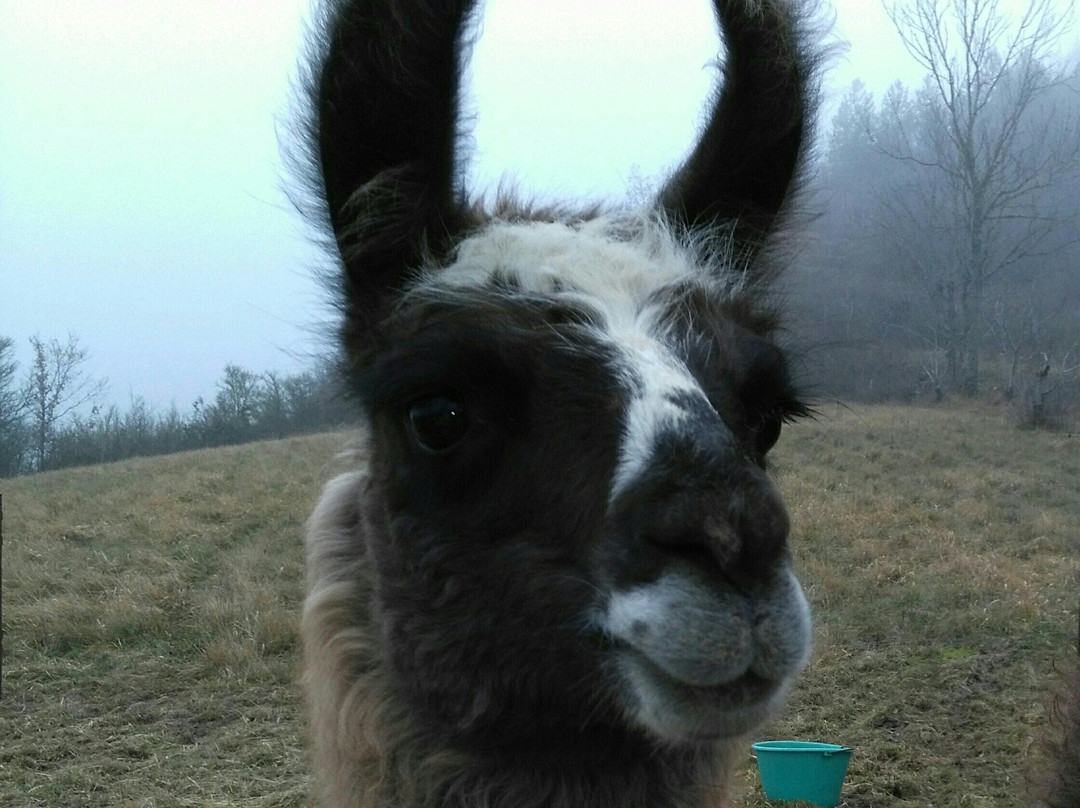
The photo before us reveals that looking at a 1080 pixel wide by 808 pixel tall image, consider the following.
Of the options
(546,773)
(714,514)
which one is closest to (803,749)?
(546,773)

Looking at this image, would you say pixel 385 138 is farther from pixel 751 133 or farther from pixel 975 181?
pixel 975 181

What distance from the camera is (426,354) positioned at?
2.03 m

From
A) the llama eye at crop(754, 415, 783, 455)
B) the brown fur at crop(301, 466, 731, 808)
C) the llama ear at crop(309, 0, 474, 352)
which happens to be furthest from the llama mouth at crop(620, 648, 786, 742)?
the llama ear at crop(309, 0, 474, 352)

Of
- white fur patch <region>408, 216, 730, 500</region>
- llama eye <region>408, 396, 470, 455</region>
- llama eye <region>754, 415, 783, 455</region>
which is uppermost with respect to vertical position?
white fur patch <region>408, 216, 730, 500</region>

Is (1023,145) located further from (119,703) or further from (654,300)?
(119,703)

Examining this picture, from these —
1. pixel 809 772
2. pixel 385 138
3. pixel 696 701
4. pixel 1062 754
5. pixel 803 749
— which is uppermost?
pixel 385 138

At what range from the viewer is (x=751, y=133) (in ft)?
8.80

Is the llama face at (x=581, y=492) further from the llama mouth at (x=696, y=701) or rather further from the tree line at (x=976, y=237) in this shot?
the tree line at (x=976, y=237)

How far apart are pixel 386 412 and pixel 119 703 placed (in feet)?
13.1

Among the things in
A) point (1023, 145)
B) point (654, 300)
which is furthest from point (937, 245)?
point (654, 300)

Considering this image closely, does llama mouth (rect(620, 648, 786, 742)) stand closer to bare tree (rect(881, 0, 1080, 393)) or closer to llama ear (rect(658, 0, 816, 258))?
llama ear (rect(658, 0, 816, 258))

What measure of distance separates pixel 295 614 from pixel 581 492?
16.6 feet

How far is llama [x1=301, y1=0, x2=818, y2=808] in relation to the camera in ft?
5.38

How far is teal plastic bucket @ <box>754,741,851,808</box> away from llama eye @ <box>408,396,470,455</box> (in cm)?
303
